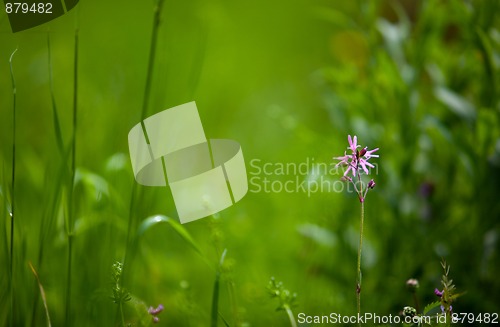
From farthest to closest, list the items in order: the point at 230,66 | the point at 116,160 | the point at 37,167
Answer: the point at 230,66 → the point at 37,167 → the point at 116,160

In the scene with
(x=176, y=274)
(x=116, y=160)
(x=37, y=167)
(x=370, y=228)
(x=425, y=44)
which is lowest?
(x=176, y=274)

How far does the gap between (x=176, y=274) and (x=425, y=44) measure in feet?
2.82

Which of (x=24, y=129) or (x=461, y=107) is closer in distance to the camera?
(x=461, y=107)

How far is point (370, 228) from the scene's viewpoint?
1335 mm

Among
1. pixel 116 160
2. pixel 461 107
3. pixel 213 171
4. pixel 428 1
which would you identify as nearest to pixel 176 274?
pixel 213 171

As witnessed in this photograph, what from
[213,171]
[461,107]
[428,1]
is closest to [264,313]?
[213,171]

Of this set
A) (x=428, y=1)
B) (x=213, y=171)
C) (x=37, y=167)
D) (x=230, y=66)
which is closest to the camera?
(x=428, y=1)

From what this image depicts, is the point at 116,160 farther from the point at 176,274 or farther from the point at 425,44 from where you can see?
the point at 425,44

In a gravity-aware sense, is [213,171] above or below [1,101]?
below

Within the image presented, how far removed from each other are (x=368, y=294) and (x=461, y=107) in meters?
0.48

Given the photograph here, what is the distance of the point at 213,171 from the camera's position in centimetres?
145

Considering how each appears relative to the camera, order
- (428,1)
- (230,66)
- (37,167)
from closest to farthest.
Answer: (428,1), (37,167), (230,66)

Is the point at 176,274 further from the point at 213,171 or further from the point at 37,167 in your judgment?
the point at 37,167

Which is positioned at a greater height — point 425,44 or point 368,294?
point 425,44
